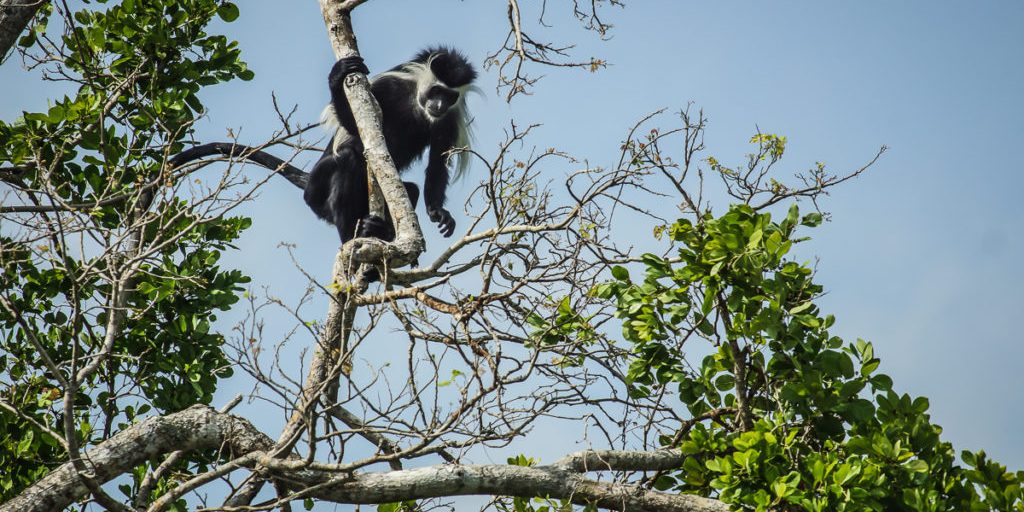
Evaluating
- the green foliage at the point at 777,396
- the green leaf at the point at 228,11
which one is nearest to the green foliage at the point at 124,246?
the green leaf at the point at 228,11

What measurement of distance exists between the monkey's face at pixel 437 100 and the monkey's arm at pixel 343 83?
919 millimetres

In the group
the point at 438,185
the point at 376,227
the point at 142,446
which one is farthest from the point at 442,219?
the point at 142,446

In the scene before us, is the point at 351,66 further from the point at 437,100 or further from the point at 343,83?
the point at 437,100

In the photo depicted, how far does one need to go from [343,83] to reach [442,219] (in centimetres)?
176

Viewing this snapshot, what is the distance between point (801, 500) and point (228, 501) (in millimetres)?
2044

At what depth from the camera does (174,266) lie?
5082 millimetres

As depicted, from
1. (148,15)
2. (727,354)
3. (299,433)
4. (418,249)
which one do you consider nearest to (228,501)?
(299,433)

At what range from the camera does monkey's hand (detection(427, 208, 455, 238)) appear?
6.75m

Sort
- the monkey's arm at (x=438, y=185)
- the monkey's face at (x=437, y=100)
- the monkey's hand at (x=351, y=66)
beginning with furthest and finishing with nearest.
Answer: the monkey's face at (x=437, y=100)
the monkey's arm at (x=438, y=185)
the monkey's hand at (x=351, y=66)

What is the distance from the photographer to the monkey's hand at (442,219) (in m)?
6.75

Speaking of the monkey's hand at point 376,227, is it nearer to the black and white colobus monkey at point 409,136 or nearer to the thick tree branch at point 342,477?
the black and white colobus monkey at point 409,136

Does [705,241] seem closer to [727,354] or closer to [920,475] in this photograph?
[727,354]

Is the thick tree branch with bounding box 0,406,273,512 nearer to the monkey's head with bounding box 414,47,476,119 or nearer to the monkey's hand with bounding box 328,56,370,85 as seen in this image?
the monkey's hand with bounding box 328,56,370,85

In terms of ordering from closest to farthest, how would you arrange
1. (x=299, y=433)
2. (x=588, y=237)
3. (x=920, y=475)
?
(x=299, y=433)
(x=920, y=475)
(x=588, y=237)
